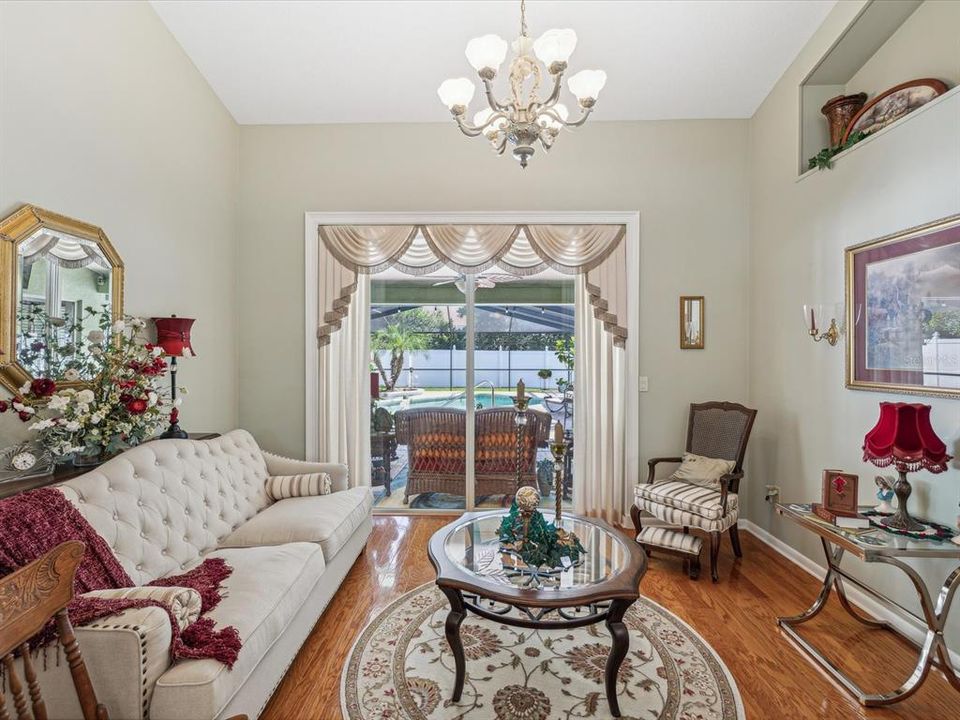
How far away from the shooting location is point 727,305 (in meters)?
3.83

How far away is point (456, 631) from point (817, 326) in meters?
2.82

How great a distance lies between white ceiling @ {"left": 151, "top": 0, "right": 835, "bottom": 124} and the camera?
2.89 m

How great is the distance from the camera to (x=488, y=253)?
12.5ft

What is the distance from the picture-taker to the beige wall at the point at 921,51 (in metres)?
2.26

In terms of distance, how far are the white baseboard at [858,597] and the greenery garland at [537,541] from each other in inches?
63.2

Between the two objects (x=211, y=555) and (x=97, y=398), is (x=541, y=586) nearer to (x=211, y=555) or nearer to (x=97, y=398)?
(x=211, y=555)

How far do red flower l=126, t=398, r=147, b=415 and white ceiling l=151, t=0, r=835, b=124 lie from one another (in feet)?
8.37

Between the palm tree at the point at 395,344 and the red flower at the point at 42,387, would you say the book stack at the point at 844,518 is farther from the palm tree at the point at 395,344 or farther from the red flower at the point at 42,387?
the red flower at the point at 42,387

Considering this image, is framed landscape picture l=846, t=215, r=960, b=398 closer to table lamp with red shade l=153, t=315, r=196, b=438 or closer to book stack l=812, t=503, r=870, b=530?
book stack l=812, t=503, r=870, b=530

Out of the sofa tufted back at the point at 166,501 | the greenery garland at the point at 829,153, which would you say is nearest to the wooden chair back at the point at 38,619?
the sofa tufted back at the point at 166,501

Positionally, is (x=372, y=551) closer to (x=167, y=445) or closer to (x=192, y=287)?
(x=167, y=445)

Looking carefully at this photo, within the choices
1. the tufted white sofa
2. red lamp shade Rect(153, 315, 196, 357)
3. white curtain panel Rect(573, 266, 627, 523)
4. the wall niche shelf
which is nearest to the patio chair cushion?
white curtain panel Rect(573, 266, 627, 523)

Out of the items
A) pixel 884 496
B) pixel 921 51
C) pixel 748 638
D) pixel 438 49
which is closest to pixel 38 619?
pixel 748 638

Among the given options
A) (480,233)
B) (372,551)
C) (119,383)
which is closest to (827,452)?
(480,233)
